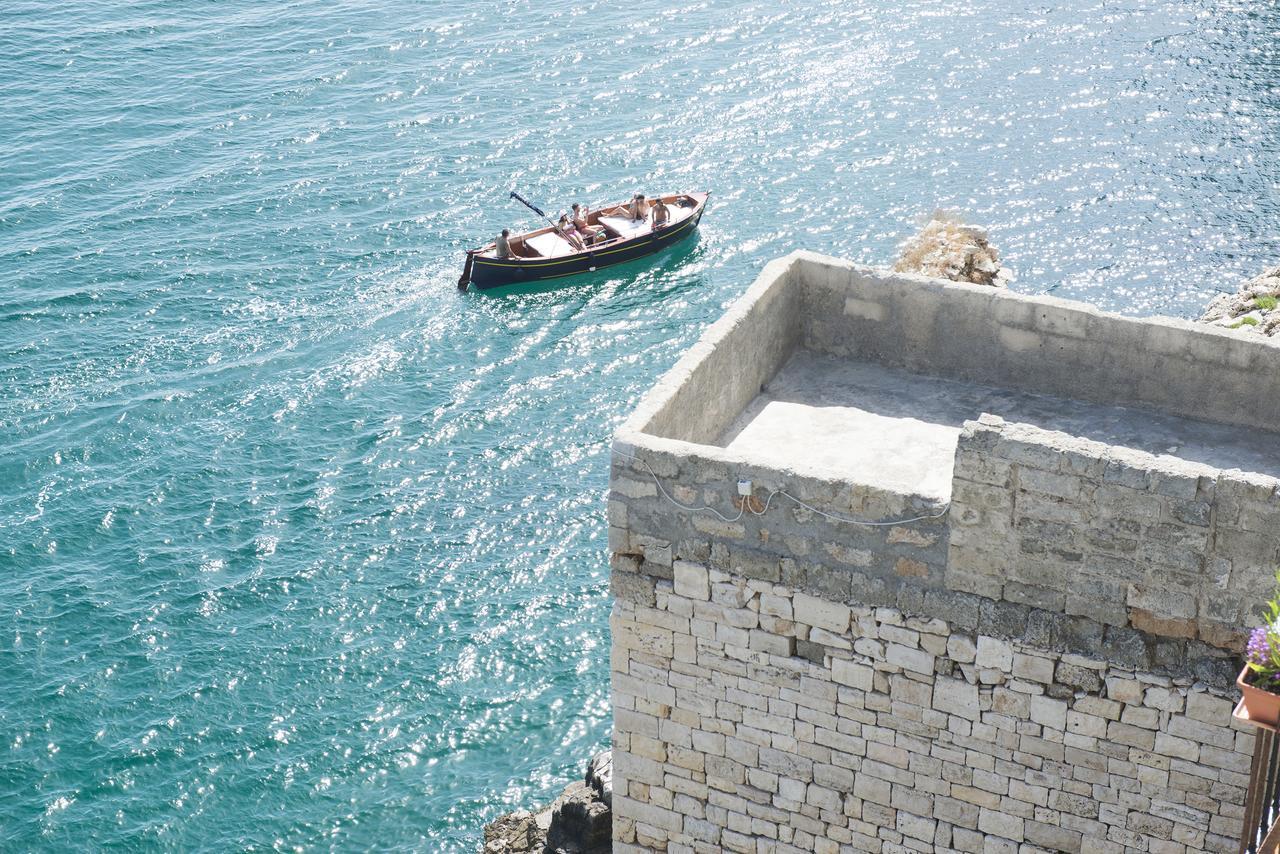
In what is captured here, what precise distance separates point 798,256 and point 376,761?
13775mm

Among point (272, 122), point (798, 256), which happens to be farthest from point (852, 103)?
point (798, 256)

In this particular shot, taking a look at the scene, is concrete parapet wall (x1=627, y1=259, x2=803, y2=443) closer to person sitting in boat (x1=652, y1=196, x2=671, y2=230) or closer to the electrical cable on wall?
the electrical cable on wall

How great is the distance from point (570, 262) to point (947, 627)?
28.0 meters

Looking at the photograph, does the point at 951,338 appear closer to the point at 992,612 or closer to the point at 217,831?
the point at 992,612

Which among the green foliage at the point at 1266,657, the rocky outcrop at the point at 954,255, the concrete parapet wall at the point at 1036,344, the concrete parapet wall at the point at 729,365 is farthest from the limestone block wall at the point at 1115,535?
the rocky outcrop at the point at 954,255

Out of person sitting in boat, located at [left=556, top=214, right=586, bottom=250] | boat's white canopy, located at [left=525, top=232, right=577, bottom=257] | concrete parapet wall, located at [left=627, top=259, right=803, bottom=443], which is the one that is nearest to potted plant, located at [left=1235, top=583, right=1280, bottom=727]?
concrete parapet wall, located at [left=627, top=259, right=803, bottom=443]

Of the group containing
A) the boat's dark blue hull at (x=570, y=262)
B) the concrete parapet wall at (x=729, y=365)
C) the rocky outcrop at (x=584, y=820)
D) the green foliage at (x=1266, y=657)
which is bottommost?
the rocky outcrop at (x=584, y=820)

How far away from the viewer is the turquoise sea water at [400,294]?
23.7 meters

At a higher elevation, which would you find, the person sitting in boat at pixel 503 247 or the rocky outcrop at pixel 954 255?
the rocky outcrop at pixel 954 255

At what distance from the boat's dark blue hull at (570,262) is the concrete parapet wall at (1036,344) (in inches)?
948

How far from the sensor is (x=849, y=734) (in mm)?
9781

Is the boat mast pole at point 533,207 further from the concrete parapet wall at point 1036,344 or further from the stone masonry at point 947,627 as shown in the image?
the stone masonry at point 947,627

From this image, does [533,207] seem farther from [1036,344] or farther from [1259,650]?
[1259,650]

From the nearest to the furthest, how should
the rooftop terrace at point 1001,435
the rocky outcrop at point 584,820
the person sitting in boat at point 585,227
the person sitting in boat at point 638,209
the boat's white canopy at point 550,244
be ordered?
1. the rooftop terrace at point 1001,435
2. the rocky outcrop at point 584,820
3. the boat's white canopy at point 550,244
4. the person sitting in boat at point 585,227
5. the person sitting in boat at point 638,209
